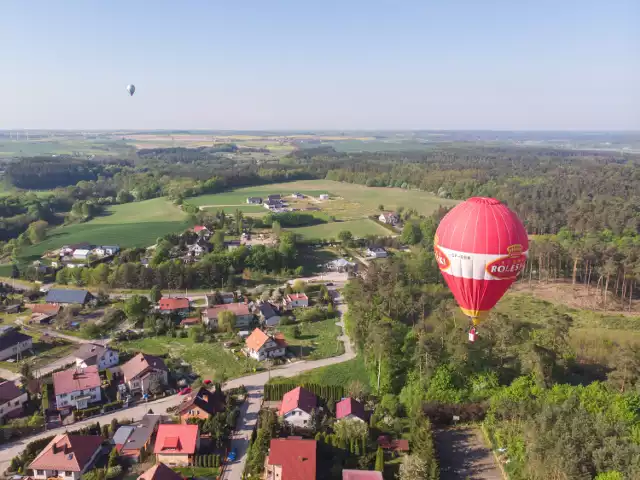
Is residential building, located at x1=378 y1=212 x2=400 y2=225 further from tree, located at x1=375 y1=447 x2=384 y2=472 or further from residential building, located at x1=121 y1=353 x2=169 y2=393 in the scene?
tree, located at x1=375 y1=447 x2=384 y2=472

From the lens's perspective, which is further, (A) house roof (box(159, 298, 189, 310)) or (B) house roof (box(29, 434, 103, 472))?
(A) house roof (box(159, 298, 189, 310))

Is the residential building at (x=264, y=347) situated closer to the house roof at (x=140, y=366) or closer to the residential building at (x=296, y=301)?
the house roof at (x=140, y=366)

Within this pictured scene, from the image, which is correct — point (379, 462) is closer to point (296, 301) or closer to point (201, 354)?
point (201, 354)

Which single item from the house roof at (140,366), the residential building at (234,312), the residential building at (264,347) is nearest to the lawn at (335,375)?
the residential building at (264,347)

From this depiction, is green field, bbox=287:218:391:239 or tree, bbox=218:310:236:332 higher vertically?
green field, bbox=287:218:391:239

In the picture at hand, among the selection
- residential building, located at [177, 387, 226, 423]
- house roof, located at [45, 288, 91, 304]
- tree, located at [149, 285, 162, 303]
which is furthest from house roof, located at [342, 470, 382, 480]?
house roof, located at [45, 288, 91, 304]

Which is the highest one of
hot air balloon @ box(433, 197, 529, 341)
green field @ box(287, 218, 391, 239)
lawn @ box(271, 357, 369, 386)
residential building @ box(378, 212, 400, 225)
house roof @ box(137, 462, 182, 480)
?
hot air balloon @ box(433, 197, 529, 341)
